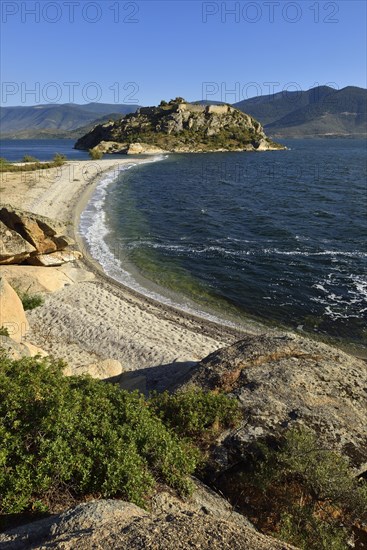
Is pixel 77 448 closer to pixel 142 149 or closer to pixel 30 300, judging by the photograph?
pixel 30 300

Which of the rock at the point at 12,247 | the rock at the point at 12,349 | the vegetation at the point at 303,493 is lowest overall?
the vegetation at the point at 303,493

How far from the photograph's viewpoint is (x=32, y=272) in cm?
2078

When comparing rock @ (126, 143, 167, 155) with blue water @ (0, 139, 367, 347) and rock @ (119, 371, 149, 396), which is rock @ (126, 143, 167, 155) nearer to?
blue water @ (0, 139, 367, 347)

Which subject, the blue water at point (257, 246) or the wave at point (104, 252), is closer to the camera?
the wave at point (104, 252)

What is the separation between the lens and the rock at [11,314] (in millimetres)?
14828

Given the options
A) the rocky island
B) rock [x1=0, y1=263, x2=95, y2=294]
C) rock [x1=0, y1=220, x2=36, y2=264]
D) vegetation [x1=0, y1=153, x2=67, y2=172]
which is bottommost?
rock [x1=0, y1=263, x2=95, y2=294]

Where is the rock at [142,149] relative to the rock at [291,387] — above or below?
above

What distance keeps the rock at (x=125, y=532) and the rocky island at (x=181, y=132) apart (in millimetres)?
134750

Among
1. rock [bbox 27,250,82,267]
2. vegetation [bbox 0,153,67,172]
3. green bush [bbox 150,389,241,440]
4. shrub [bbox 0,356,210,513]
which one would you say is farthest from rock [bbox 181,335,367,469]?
vegetation [bbox 0,153,67,172]

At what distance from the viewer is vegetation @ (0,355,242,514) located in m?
5.59

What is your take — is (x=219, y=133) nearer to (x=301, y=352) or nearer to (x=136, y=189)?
(x=136, y=189)

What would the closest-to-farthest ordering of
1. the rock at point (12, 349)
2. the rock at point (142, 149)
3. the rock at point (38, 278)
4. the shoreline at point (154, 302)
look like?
1. the rock at point (12, 349)
2. the shoreline at point (154, 302)
3. the rock at point (38, 278)
4. the rock at point (142, 149)

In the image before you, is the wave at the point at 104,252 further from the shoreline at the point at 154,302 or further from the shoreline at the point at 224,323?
the shoreline at the point at 154,302

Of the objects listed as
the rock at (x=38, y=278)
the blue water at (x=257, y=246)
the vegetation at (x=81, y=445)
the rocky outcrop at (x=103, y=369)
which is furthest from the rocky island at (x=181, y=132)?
the vegetation at (x=81, y=445)
